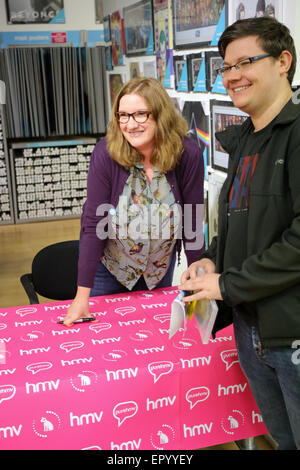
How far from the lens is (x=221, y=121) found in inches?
96.2

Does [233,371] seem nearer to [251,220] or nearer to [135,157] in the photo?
[251,220]

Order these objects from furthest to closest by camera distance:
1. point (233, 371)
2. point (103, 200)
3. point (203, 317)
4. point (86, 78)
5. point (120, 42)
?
point (86, 78)
point (120, 42)
point (103, 200)
point (233, 371)
point (203, 317)

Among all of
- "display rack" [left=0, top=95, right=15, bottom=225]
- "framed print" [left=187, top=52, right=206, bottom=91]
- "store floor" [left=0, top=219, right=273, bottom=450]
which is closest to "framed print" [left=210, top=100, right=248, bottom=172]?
"framed print" [left=187, top=52, right=206, bottom=91]

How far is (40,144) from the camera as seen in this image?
19.9ft

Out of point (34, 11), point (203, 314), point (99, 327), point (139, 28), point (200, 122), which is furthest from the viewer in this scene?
point (34, 11)

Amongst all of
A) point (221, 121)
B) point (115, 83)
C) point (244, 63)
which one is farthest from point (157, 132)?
point (115, 83)

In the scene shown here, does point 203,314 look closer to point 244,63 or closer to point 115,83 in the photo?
point 244,63

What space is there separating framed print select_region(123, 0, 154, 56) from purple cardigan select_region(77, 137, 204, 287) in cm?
172

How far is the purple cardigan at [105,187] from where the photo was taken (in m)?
1.91

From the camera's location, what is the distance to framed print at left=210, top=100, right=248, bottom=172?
2.28m

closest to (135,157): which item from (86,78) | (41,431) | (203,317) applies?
(203,317)

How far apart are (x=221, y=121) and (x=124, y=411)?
1.50 meters
